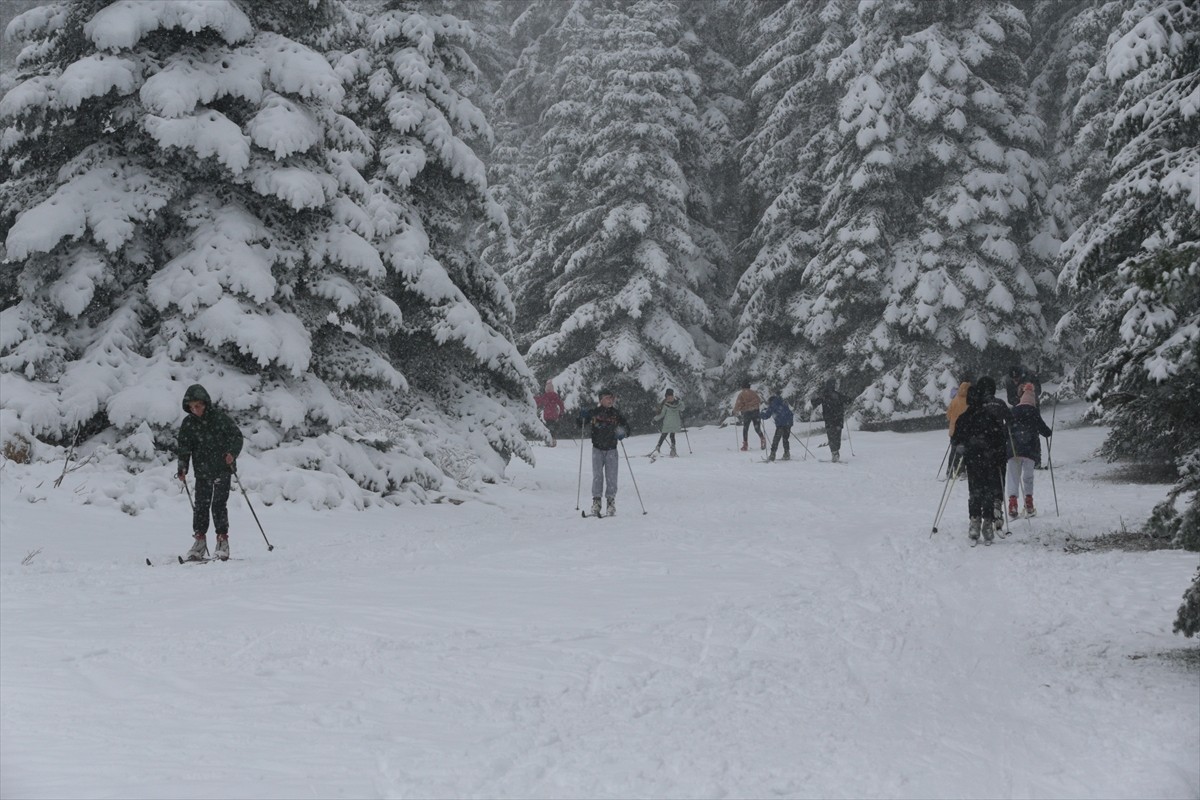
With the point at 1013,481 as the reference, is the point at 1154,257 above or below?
above

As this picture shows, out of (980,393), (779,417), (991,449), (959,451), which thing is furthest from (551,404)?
(991,449)

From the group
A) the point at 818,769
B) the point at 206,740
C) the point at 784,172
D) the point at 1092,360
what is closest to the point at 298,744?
the point at 206,740

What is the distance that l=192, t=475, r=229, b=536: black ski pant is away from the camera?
37.4ft

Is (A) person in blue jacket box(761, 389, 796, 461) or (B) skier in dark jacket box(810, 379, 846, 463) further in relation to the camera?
(A) person in blue jacket box(761, 389, 796, 461)

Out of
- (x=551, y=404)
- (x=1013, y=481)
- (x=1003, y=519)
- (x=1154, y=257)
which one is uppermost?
(x=1154, y=257)

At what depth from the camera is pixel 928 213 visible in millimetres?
27938

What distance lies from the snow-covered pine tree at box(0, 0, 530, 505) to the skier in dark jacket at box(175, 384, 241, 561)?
2019mm

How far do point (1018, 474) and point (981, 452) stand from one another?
2526mm

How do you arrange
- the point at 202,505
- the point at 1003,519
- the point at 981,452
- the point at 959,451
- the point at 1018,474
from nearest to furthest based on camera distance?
the point at 202,505 < the point at 981,452 < the point at 959,451 < the point at 1003,519 < the point at 1018,474

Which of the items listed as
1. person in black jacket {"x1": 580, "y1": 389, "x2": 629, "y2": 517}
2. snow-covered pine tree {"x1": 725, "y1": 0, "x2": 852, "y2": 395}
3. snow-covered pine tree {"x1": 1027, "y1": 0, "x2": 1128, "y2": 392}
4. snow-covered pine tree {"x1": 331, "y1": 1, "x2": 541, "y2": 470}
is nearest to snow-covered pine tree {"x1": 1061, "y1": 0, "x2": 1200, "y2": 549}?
snow-covered pine tree {"x1": 1027, "y1": 0, "x2": 1128, "y2": 392}

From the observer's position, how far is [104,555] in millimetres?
11180

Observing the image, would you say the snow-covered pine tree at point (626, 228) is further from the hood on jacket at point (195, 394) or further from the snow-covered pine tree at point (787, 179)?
the hood on jacket at point (195, 394)

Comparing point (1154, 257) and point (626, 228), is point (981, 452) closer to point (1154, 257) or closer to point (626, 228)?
point (1154, 257)

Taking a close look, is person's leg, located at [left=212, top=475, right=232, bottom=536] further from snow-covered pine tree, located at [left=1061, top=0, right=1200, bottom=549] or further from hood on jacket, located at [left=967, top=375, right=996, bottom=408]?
hood on jacket, located at [left=967, top=375, right=996, bottom=408]
